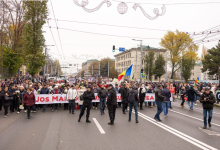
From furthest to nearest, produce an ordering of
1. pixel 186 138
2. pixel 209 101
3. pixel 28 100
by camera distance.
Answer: pixel 28 100
pixel 209 101
pixel 186 138

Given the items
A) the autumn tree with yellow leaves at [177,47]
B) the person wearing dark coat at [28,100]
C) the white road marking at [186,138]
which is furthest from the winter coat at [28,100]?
the autumn tree with yellow leaves at [177,47]

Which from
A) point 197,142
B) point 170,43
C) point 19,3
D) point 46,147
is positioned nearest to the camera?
point 46,147

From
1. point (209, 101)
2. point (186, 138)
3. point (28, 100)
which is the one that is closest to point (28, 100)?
point (28, 100)

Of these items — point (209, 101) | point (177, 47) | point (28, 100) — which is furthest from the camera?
point (177, 47)

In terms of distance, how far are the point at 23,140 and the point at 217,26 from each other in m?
15.9

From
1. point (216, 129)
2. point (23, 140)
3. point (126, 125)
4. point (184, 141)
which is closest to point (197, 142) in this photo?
point (184, 141)

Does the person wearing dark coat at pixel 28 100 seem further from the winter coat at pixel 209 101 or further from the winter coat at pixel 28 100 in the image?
the winter coat at pixel 209 101

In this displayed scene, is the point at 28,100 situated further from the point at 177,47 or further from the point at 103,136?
the point at 177,47

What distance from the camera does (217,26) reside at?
50.3 feet

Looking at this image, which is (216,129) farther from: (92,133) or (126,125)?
(92,133)

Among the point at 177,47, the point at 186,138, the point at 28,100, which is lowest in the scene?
the point at 186,138

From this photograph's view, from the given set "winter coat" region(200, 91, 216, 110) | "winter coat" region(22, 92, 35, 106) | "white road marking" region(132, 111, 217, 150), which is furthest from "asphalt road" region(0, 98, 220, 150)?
"winter coat" region(22, 92, 35, 106)

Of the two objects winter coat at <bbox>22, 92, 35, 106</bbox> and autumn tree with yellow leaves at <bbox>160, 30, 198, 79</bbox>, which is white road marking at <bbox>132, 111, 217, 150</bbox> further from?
autumn tree with yellow leaves at <bbox>160, 30, 198, 79</bbox>

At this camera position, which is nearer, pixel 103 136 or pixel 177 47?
pixel 103 136
